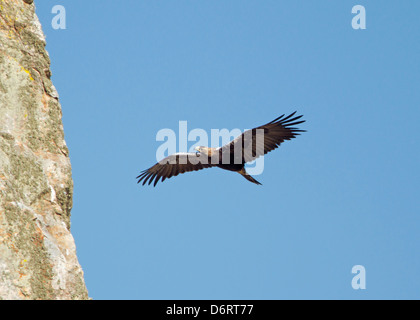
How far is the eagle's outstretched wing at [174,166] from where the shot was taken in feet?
47.6

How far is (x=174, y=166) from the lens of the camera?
49.8ft

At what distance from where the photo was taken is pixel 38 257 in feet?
23.7

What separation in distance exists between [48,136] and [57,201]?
31.2 inches

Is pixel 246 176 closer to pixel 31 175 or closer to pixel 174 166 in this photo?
pixel 174 166

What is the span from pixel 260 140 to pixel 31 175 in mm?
6619

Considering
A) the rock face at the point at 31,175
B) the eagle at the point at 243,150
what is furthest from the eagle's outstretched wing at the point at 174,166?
the rock face at the point at 31,175

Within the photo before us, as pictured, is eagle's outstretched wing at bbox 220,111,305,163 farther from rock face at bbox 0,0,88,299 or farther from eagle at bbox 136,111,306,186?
rock face at bbox 0,0,88,299

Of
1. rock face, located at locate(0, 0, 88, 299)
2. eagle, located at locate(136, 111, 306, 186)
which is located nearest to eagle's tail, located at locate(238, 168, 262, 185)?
eagle, located at locate(136, 111, 306, 186)

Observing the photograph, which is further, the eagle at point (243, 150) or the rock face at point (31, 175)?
the eagle at point (243, 150)

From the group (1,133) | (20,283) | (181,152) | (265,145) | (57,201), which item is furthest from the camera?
(181,152)

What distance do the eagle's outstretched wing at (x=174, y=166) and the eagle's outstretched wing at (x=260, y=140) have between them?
848mm

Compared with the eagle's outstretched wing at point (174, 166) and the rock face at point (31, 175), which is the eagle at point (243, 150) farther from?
the rock face at point (31, 175)
